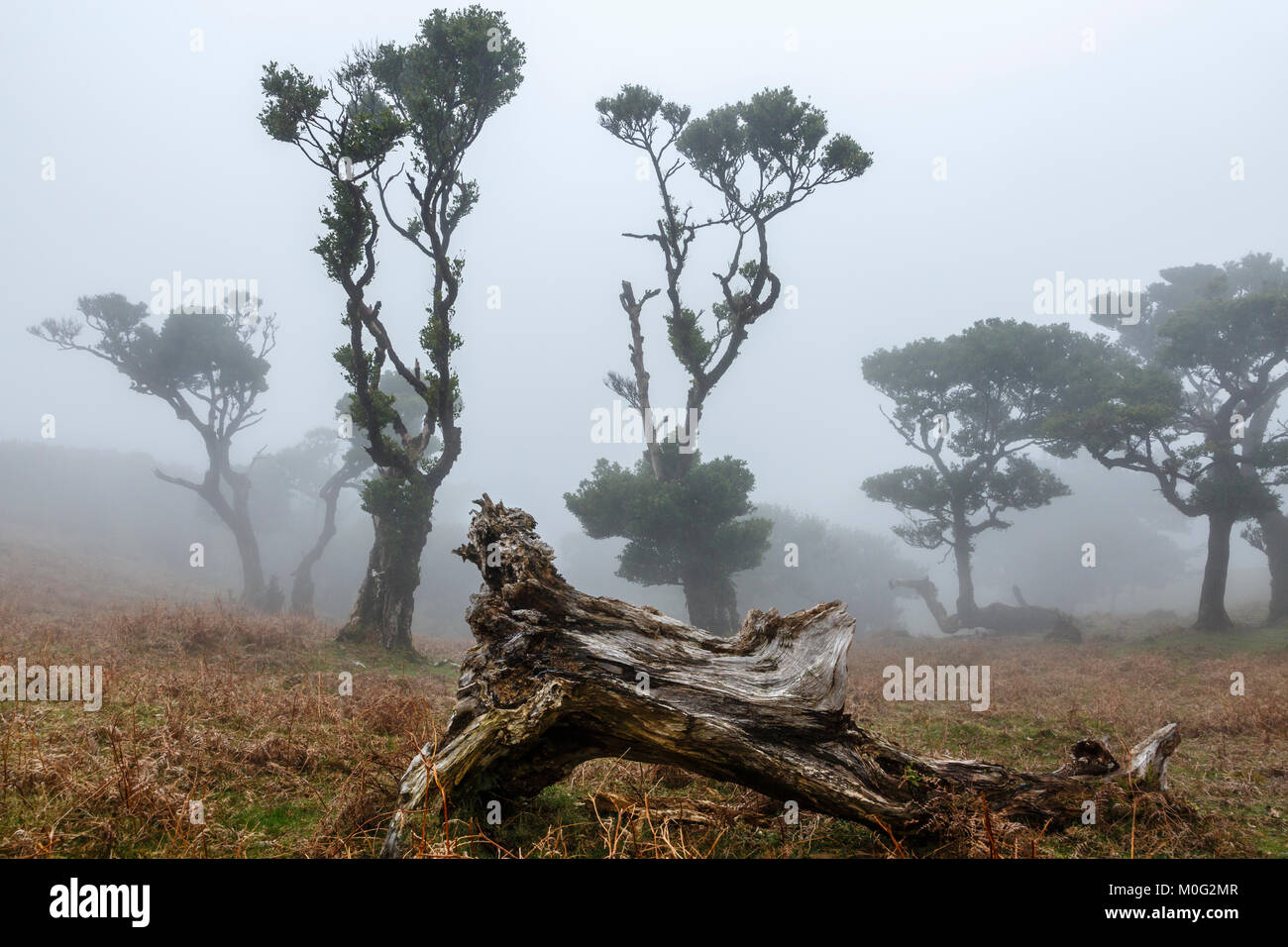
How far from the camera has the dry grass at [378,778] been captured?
4000 mm

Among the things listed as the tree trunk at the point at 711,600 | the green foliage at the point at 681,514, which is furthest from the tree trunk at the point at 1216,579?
the tree trunk at the point at 711,600

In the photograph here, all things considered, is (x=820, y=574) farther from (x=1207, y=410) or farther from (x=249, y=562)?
(x=249, y=562)

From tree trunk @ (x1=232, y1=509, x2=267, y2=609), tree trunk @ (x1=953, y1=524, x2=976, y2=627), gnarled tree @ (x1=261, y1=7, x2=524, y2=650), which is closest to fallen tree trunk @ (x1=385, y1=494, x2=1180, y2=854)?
gnarled tree @ (x1=261, y1=7, x2=524, y2=650)

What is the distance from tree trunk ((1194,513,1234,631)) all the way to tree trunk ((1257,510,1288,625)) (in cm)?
201

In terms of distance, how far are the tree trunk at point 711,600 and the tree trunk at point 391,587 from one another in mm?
11241

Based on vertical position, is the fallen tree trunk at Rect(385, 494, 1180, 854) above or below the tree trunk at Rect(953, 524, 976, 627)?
above

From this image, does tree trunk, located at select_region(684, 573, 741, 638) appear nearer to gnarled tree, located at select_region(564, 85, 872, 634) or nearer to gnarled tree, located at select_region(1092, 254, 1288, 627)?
gnarled tree, located at select_region(564, 85, 872, 634)

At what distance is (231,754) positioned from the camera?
18.6 ft

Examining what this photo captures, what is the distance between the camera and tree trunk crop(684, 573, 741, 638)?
24.4 metres

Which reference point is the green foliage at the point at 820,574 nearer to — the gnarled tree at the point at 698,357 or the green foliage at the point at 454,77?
the gnarled tree at the point at 698,357

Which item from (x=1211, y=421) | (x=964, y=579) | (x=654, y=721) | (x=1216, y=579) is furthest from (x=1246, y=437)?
(x=654, y=721)

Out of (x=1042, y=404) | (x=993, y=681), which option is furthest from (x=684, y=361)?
(x=1042, y=404)
